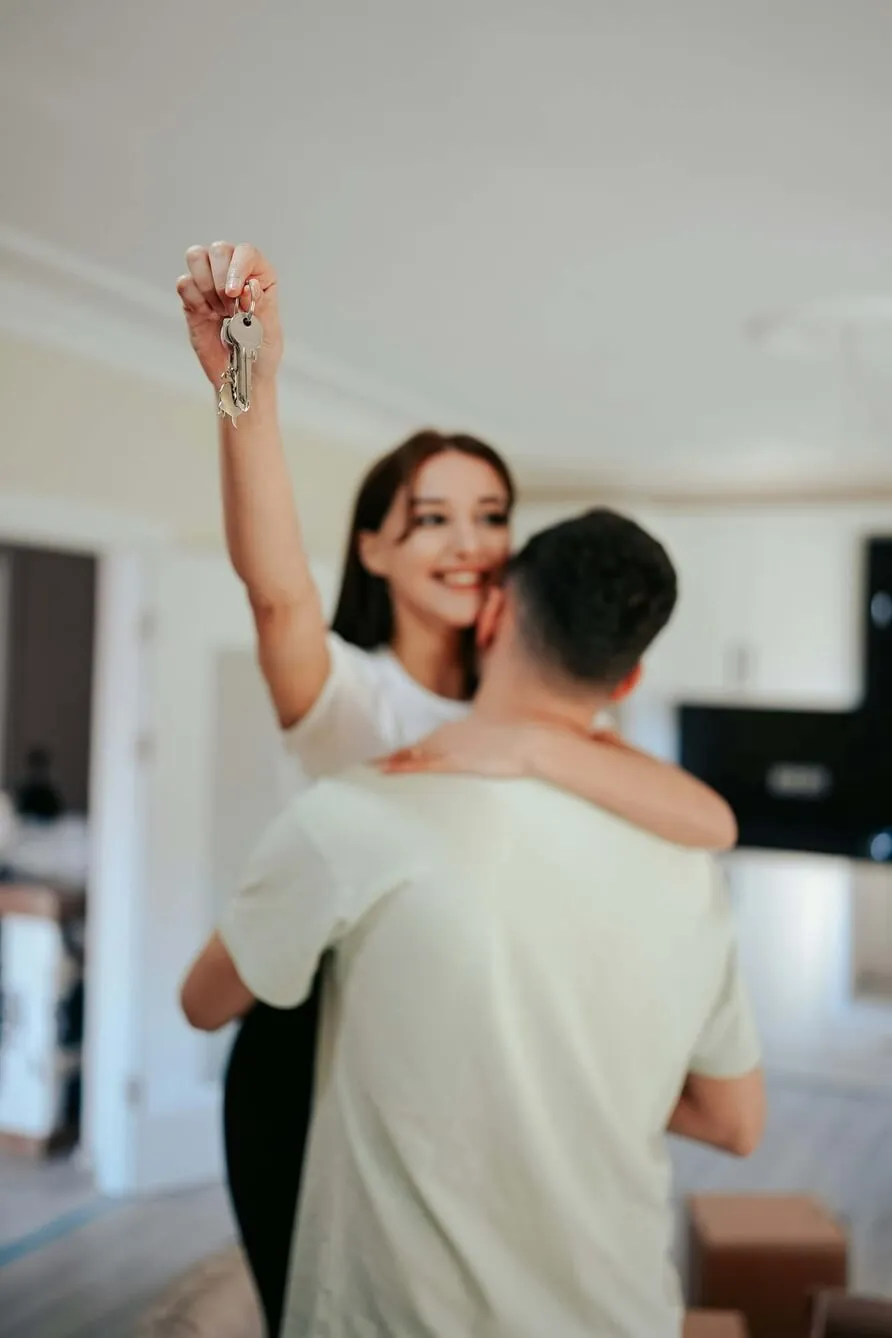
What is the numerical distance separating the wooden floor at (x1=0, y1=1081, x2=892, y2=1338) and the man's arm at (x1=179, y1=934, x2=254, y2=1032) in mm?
1303

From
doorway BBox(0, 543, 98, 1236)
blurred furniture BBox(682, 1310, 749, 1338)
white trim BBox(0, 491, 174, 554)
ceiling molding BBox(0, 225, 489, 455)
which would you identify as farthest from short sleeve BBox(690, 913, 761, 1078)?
doorway BBox(0, 543, 98, 1236)

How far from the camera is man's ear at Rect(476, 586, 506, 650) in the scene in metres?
0.86

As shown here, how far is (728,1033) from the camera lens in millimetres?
885

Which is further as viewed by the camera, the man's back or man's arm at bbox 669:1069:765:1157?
man's arm at bbox 669:1069:765:1157

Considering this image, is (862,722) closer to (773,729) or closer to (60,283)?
(773,729)

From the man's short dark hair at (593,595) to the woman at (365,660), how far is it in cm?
6

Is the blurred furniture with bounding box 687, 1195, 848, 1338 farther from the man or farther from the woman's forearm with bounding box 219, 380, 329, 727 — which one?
the woman's forearm with bounding box 219, 380, 329, 727

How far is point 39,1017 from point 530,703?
7.82 feet

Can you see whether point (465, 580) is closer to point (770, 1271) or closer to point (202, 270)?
point (202, 270)

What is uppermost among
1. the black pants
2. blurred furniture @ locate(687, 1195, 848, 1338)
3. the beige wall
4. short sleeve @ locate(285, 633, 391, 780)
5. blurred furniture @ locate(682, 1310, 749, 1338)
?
the beige wall

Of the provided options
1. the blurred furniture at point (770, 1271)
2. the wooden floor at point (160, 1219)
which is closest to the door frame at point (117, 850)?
the wooden floor at point (160, 1219)

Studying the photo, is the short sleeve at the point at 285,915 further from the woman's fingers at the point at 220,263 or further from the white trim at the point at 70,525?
the white trim at the point at 70,525

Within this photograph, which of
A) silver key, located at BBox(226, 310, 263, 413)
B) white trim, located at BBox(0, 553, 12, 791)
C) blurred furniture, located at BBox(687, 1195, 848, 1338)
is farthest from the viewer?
white trim, located at BBox(0, 553, 12, 791)

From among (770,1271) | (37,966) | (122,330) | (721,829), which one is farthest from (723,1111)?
(37,966)
